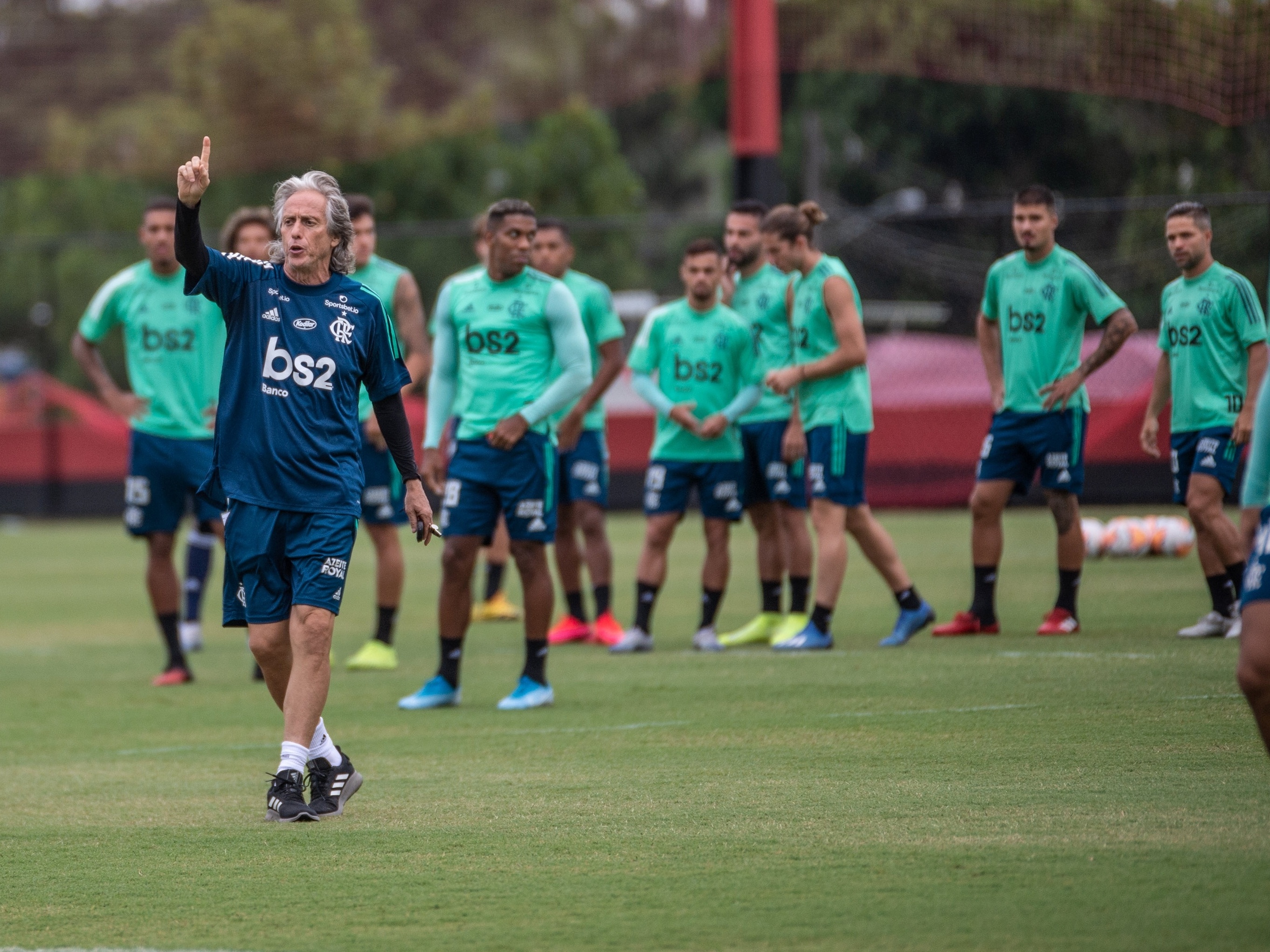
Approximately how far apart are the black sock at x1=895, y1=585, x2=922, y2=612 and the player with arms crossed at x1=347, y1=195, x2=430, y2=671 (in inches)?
114

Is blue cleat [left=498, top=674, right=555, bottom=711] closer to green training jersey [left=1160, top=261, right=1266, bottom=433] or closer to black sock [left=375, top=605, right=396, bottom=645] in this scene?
black sock [left=375, top=605, right=396, bottom=645]

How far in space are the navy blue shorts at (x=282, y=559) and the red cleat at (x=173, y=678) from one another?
13.0 feet

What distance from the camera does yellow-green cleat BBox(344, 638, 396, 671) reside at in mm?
9945

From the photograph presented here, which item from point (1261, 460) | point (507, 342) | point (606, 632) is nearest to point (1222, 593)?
point (606, 632)

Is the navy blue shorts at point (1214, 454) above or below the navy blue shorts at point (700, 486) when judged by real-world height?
above

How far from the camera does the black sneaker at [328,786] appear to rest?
5809 mm

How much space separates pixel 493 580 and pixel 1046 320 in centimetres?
458

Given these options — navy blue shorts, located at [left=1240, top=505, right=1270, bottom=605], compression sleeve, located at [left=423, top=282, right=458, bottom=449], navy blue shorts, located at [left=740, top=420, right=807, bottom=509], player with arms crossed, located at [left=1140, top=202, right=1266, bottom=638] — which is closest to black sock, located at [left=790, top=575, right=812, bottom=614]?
navy blue shorts, located at [left=740, top=420, right=807, bottom=509]

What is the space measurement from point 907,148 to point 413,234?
16.3m

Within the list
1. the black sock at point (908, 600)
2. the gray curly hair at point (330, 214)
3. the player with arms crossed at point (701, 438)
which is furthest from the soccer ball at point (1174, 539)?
the gray curly hair at point (330, 214)

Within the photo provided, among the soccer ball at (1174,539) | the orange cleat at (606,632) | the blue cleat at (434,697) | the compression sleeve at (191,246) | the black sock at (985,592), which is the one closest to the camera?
the compression sleeve at (191,246)

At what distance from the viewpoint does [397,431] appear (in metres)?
6.05

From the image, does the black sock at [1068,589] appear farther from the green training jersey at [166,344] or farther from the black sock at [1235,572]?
the green training jersey at [166,344]

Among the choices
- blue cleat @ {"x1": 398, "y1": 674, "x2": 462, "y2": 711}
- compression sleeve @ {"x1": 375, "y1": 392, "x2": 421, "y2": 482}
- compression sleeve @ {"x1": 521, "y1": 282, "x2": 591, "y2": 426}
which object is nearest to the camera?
compression sleeve @ {"x1": 375, "y1": 392, "x2": 421, "y2": 482}
